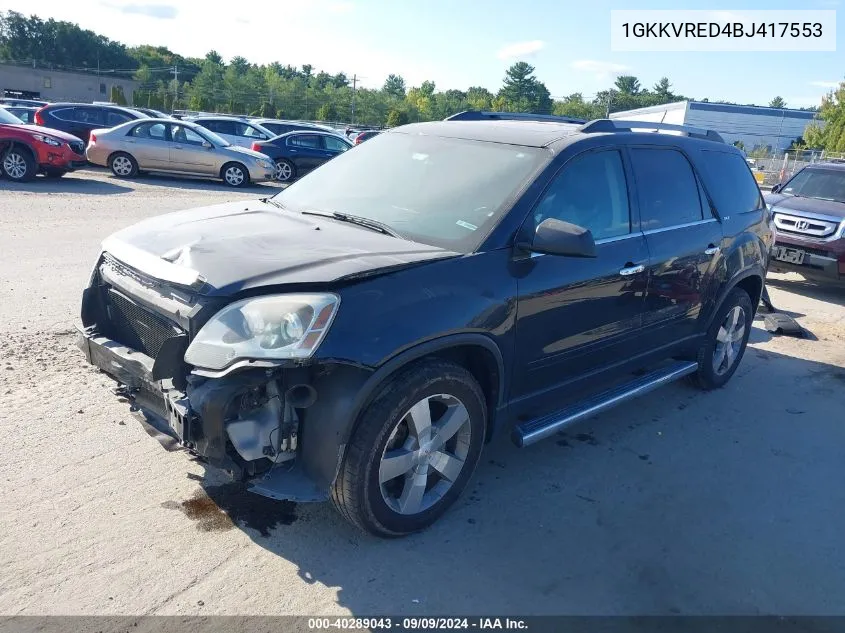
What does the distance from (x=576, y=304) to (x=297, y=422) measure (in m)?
1.70

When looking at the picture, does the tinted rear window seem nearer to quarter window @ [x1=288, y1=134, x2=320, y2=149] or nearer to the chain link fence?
quarter window @ [x1=288, y1=134, x2=320, y2=149]

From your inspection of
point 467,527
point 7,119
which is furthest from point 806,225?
point 7,119

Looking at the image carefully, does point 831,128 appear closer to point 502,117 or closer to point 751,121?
point 751,121

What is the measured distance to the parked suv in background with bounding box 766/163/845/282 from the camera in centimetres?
914

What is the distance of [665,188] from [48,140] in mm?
13346

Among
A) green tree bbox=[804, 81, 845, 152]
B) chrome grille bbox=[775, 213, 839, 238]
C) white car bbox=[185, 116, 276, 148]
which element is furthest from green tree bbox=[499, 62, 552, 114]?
chrome grille bbox=[775, 213, 839, 238]

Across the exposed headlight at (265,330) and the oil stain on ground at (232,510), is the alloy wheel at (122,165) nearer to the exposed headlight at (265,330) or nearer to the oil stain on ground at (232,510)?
the oil stain on ground at (232,510)

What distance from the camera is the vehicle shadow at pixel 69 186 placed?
43.9 feet

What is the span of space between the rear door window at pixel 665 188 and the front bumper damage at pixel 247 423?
103 inches

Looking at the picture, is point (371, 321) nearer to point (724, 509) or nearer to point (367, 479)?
point (367, 479)

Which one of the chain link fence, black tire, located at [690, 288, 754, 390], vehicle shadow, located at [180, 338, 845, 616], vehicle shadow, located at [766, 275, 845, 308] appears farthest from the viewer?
the chain link fence

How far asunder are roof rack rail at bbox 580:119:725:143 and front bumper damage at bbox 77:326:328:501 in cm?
250

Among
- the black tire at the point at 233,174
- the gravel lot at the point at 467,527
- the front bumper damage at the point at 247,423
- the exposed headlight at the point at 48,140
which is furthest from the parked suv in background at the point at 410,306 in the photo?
the black tire at the point at 233,174

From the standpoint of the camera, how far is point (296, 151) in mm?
19016
